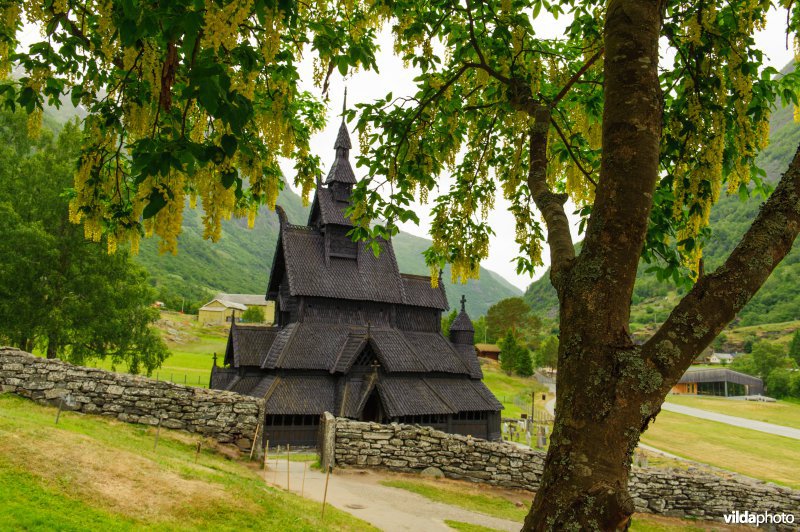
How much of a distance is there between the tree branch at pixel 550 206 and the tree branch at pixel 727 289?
0.84m

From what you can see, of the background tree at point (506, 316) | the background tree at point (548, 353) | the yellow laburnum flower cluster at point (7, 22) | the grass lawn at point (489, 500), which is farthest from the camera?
the background tree at point (506, 316)

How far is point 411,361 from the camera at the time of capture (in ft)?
99.6

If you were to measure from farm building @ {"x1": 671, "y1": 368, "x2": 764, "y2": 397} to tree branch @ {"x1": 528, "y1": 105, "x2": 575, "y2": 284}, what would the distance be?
11451 centimetres

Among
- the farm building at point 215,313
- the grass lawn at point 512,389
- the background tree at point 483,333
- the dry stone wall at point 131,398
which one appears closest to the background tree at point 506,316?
the background tree at point 483,333

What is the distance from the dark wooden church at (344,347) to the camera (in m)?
27.3

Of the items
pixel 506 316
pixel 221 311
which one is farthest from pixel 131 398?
pixel 506 316

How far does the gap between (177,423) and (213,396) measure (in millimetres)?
1398

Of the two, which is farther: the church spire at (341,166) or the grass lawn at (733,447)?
the church spire at (341,166)

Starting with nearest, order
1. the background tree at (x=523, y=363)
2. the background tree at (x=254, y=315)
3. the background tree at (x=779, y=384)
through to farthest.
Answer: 1. the background tree at (x=523, y=363)
2. the background tree at (x=779, y=384)
3. the background tree at (x=254, y=315)

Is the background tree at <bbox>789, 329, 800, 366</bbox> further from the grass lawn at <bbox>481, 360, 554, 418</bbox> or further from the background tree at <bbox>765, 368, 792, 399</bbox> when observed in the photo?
the grass lawn at <bbox>481, 360, 554, 418</bbox>

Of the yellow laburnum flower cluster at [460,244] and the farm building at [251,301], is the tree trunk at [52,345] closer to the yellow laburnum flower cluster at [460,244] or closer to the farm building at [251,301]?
the yellow laburnum flower cluster at [460,244]

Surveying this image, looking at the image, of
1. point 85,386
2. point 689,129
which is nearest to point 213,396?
point 85,386

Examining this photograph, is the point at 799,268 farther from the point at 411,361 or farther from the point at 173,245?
the point at 173,245

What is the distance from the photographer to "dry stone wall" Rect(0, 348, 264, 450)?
1488cm
